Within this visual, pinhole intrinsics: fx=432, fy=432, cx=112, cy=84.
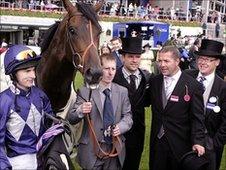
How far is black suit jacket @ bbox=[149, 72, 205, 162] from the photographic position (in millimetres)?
4371

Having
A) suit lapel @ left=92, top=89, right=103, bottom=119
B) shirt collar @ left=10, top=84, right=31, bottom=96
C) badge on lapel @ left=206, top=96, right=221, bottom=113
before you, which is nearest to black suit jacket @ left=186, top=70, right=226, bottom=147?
badge on lapel @ left=206, top=96, right=221, bottom=113

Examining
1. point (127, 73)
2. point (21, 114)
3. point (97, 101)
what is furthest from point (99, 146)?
point (127, 73)

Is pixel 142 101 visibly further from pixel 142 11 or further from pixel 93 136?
pixel 142 11

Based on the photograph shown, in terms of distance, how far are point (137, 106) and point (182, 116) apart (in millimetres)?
603

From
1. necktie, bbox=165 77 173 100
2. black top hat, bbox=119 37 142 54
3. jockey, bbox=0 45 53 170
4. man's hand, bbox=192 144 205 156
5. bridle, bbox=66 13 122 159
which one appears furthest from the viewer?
black top hat, bbox=119 37 142 54

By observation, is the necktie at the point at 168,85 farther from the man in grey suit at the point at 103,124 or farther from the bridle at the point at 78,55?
the bridle at the point at 78,55

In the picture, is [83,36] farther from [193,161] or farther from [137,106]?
[193,161]

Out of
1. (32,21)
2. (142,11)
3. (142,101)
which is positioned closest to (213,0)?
(142,11)

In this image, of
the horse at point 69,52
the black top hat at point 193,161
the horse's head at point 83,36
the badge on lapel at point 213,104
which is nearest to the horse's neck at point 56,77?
the horse at point 69,52

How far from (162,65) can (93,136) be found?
104 cm

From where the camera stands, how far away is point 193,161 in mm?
4277

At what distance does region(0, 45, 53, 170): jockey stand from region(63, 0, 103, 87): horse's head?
1.88ft

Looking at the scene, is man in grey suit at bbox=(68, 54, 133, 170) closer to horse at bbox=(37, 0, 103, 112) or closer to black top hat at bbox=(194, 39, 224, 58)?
horse at bbox=(37, 0, 103, 112)

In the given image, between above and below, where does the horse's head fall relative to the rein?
above
